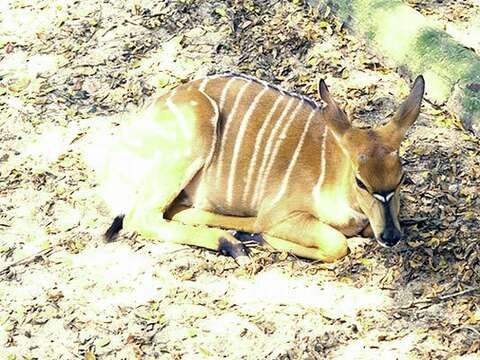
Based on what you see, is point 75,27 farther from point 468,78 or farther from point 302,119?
point 468,78

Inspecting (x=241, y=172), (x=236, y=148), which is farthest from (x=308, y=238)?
(x=236, y=148)

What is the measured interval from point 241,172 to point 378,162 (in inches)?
38.2

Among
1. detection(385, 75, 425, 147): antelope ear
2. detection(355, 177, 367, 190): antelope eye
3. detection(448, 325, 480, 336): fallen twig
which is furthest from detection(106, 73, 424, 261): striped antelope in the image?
detection(448, 325, 480, 336): fallen twig

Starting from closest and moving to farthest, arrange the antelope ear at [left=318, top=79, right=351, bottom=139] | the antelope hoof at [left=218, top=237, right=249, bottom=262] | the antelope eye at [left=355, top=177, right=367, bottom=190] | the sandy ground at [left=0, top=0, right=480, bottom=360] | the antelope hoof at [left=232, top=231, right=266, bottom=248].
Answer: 1. the sandy ground at [left=0, top=0, right=480, bottom=360]
2. the antelope eye at [left=355, top=177, right=367, bottom=190]
3. the antelope ear at [left=318, top=79, right=351, bottom=139]
4. the antelope hoof at [left=218, top=237, right=249, bottom=262]
5. the antelope hoof at [left=232, top=231, right=266, bottom=248]

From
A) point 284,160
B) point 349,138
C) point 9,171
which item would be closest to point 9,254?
point 9,171

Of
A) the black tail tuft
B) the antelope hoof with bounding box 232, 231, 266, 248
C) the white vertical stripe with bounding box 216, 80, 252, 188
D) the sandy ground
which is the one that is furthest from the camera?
the white vertical stripe with bounding box 216, 80, 252, 188

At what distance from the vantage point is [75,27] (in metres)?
7.23

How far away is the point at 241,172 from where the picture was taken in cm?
550

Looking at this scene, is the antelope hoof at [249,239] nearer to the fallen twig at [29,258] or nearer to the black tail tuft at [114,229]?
the black tail tuft at [114,229]

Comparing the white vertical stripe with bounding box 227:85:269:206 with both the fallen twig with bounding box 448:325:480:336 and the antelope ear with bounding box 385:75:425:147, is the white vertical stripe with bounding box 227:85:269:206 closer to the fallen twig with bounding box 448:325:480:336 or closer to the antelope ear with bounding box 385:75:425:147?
the antelope ear with bounding box 385:75:425:147

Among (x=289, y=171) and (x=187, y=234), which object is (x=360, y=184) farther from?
(x=187, y=234)

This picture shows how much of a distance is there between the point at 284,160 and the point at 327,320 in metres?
1.12

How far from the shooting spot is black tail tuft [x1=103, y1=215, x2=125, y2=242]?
541 centimetres

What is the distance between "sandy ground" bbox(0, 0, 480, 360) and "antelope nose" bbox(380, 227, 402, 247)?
0.62ft
